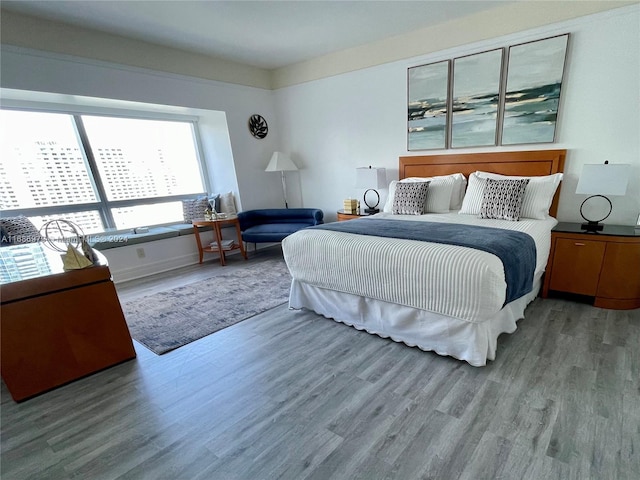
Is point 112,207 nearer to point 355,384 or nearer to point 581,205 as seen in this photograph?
point 355,384

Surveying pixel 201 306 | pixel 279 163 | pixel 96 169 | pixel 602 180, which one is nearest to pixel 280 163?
pixel 279 163

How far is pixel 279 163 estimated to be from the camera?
181 inches

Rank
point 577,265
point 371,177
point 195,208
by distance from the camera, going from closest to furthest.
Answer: point 577,265, point 371,177, point 195,208

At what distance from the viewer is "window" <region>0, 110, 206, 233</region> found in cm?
344


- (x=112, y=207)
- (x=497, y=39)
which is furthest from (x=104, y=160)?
(x=497, y=39)

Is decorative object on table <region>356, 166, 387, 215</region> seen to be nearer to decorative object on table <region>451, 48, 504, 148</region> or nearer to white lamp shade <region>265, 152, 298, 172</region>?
decorative object on table <region>451, 48, 504, 148</region>

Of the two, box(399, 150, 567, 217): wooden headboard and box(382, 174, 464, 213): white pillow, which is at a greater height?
box(399, 150, 567, 217): wooden headboard

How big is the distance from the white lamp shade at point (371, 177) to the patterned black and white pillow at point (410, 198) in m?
0.50

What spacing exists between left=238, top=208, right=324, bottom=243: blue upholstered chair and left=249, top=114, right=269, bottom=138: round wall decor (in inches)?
48.2

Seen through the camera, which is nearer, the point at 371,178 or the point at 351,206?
the point at 371,178

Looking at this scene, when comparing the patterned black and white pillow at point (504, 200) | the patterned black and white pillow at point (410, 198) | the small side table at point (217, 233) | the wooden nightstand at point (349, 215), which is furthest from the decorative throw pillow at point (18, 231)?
the patterned black and white pillow at point (504, 200)

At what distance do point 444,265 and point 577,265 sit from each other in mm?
1573

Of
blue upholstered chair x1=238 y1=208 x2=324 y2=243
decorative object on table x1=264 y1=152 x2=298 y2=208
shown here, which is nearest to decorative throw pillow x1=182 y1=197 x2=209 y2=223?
blue upholstered chair x1=238 y1=208 x2=324 y2=243

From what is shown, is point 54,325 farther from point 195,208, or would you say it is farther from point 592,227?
point 592,227
